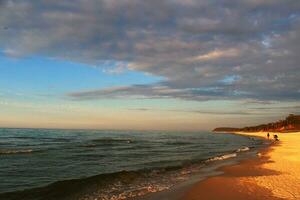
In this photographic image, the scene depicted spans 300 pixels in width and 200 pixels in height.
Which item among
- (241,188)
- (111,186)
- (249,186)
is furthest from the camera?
(111,186)

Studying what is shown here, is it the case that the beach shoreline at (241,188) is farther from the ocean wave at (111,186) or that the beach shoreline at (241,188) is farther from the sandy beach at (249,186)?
the ocean wave at (111,186)

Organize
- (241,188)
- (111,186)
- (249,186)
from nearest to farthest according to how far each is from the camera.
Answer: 1. (241,188)
2. (249,186)
3. (111,186)

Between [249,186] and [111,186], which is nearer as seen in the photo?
[249,186]

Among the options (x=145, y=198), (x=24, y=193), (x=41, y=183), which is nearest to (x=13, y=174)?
(x=41, y=183)

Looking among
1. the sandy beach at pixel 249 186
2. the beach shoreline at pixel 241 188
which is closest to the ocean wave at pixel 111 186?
the beach shoreline at pixel 241 188

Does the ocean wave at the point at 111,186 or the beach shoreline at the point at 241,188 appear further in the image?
the ocean wave at the point at 111,186

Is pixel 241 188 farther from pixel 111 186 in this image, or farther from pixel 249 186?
pixel 111 186

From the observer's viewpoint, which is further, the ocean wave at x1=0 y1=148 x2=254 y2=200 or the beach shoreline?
the ocean wave at x1=0 y1=148 x2=254 y2=200

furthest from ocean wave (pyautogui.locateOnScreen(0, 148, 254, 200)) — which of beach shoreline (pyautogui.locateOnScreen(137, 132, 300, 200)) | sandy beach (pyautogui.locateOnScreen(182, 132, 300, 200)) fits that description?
sandy beach (pyautogui.locateOnScreen(182, 132, 300, 200))

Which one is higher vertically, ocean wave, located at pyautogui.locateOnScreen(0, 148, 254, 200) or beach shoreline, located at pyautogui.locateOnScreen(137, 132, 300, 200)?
beach shoreline, located at pyautogui.locateOnScreen(137, 132, 300, 200)

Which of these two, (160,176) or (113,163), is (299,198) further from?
(113,163)

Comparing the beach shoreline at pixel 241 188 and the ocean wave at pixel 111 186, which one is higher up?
the beach shoreline at pixel 241 188

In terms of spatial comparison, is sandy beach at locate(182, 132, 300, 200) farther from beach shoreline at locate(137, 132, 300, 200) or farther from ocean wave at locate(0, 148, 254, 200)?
ocean wave at locate(0, 148, 254, 200)

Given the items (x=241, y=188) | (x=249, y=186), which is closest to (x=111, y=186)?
(x=241, y=188)
